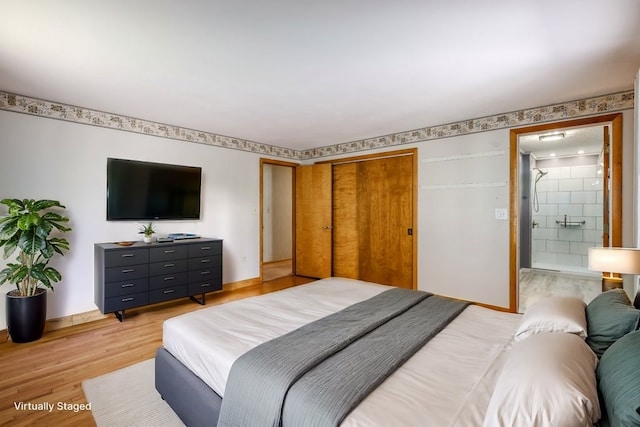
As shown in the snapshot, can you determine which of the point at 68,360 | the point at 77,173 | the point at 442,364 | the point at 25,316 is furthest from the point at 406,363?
the point at 77,173

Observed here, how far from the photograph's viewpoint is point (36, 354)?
103 inches

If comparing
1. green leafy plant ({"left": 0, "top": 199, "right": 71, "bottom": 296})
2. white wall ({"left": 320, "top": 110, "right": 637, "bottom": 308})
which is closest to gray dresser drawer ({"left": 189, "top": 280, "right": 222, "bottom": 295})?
green leafy plant ({"left": 0, "top": 199, "right": 71, "bottom": 296})

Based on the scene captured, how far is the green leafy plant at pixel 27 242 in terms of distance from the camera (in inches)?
106

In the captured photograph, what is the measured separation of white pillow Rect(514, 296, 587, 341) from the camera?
1354mm

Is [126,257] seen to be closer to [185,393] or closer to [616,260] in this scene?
[185,393]

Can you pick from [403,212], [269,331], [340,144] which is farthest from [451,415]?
[340,144]

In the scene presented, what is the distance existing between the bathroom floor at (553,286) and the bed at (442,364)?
8.99ft

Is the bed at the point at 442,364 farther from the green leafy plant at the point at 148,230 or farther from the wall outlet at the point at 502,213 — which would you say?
the green leafy plant at the point at 148,230

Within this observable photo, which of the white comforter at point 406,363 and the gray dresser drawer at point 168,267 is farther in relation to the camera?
the gray dresser drawer at point 168,267

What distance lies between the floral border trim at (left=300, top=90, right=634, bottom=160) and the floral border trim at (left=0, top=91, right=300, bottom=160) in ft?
6.50

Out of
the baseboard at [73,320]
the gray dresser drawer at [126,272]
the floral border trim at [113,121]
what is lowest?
the baseboard at [73,320]

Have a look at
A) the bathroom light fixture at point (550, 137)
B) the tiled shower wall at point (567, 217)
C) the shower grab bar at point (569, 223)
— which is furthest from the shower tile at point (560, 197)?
the bathroom light fixture at point (550, 137)

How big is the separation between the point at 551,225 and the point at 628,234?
13.9 feet

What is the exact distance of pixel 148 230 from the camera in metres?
3.65
